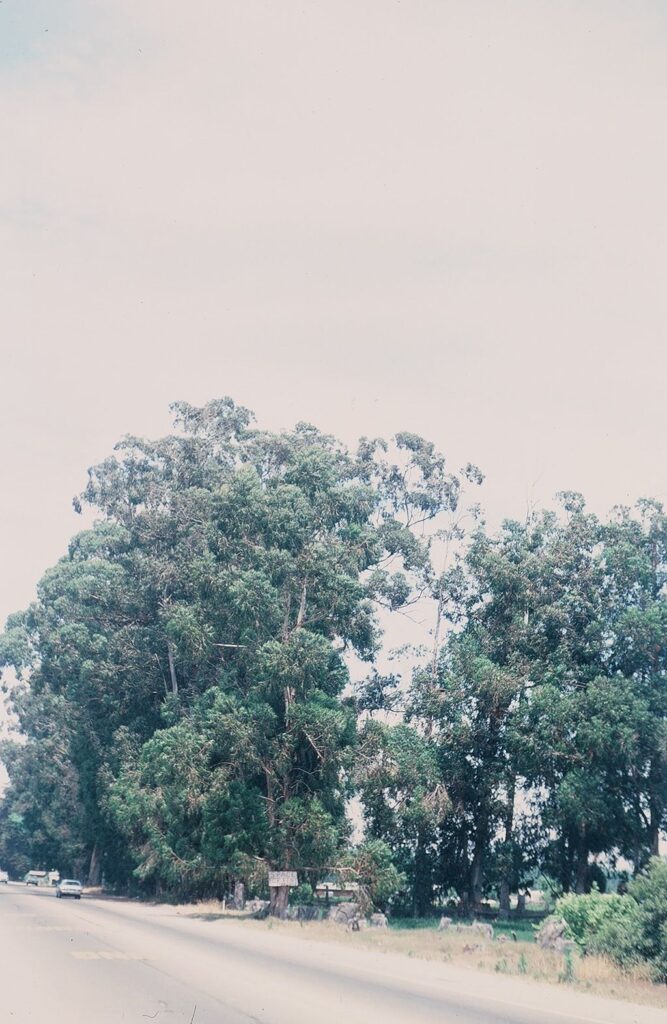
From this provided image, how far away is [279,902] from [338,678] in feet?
33.1

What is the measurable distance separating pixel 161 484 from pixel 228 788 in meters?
23.0

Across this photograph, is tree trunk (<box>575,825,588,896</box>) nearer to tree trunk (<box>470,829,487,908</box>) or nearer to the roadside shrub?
tree trunk (<box>470,829,487,908</box>)

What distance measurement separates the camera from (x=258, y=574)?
145 ft

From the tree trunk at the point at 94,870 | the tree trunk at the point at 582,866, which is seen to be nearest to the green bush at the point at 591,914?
the tree trunk at the point at 582,866

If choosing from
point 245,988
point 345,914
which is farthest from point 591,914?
point 345,914

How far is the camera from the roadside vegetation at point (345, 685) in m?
44.4

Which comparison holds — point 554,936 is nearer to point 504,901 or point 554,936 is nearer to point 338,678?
point 338,678

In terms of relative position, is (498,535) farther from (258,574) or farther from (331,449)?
(258,574)

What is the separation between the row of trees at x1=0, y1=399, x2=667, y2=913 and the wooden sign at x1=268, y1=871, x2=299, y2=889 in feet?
10.8

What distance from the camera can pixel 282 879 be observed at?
39469 millimetres

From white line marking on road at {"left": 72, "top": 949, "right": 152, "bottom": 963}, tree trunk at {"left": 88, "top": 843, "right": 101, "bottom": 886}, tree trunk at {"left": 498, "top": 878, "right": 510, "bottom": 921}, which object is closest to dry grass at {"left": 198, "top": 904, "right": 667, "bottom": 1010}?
white line marking on road at {"left": 72, "top": 949, "right": 152, "bottom": 963}

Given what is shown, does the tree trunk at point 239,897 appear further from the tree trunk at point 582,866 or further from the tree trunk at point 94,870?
the tree trunk at point 94,870

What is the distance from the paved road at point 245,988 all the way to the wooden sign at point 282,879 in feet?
39.5

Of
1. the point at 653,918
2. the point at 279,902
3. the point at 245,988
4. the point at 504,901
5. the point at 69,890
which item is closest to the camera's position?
the point at 245,988
